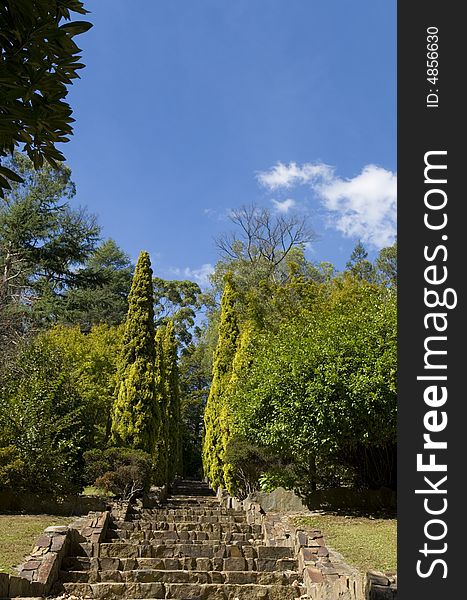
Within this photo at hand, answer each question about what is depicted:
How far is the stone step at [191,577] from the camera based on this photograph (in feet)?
21.5

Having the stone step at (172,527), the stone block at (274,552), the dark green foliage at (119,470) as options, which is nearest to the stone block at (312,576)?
the stone block at (274,552)

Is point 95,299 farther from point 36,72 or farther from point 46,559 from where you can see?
point 36,72

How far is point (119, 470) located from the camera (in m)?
15.5

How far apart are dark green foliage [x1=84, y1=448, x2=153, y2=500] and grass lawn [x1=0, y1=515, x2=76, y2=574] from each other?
3.18 metres

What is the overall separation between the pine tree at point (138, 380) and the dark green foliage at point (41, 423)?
1.38 m

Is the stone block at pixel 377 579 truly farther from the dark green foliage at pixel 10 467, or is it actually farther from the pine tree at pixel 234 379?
the pine tree at pixel 234 379

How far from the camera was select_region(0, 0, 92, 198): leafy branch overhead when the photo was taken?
2346 mm

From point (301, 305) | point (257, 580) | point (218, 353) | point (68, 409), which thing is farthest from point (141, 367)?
point (257, 580)

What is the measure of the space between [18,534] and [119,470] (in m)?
6.41

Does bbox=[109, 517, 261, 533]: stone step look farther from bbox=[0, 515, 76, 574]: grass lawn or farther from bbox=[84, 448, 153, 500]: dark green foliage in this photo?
bbox=[84, 448, 153, 500]: dark green foliage

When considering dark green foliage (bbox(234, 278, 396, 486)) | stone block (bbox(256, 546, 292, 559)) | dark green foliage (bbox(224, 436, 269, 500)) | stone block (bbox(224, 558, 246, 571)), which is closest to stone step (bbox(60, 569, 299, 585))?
stone block (bbox(224, 558, 246, 571))

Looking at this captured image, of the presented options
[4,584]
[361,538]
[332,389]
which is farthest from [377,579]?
[332,389]

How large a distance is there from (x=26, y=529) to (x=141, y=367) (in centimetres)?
926

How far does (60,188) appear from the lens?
3150 cm
